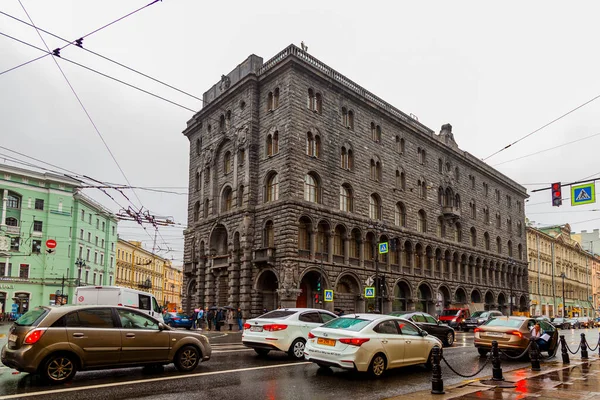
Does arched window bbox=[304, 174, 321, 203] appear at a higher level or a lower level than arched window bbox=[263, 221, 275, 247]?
higher

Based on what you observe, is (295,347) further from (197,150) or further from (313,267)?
(197,150)

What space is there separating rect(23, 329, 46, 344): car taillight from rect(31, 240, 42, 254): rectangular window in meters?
47.6

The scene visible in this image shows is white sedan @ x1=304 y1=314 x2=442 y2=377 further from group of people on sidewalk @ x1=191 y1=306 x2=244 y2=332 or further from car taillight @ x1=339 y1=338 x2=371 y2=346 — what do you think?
group of people on sidewalk @ x1=191 y1=306 x2=244 y2=332

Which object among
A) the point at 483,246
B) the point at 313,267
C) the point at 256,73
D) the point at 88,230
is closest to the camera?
the point at 313,267

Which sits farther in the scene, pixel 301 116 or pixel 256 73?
pixel 256 73

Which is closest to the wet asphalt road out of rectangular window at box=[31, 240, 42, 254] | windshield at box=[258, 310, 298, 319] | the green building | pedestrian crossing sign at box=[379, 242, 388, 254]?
windshield at box=[258, 310, 298, 319]

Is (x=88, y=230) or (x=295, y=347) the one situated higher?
(x=88, y=230)

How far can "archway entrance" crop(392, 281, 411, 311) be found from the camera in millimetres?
42375

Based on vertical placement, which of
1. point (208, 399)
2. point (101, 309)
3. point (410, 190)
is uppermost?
point (410, 190)

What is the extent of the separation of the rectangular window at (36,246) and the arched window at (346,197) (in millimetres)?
33789

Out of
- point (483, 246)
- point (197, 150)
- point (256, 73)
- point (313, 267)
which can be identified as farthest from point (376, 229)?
point (483, 246)

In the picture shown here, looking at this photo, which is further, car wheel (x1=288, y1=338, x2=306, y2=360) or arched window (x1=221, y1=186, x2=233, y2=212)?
arched window (x1=221, y1=186, x2=233, y2=212)

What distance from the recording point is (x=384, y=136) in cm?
4341

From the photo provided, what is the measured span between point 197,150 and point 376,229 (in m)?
19.3
